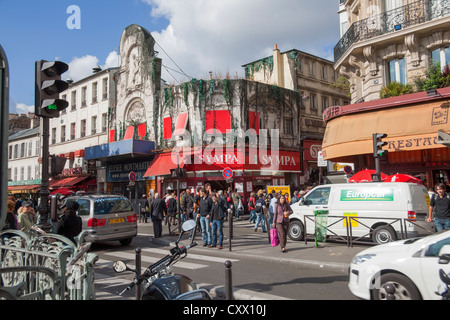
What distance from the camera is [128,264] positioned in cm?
911

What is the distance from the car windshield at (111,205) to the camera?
437 inches

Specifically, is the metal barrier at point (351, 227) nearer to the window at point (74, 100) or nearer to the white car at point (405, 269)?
the white car at point (405, 269)

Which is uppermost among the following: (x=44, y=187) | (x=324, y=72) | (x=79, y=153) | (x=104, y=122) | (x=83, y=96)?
(x=324, y=72)

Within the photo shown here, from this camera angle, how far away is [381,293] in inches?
201

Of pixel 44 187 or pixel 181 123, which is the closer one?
pixel 44 187

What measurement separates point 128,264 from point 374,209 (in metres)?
7.32

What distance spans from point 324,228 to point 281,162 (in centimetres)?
1523

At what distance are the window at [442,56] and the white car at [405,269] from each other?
12458 mm

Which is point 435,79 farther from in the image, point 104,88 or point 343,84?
point 104,88

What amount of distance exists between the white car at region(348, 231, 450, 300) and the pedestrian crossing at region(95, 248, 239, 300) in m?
3.87

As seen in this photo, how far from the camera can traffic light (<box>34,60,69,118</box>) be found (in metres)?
6.21

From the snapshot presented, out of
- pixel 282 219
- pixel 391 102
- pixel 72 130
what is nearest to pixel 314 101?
pixel 391 102
